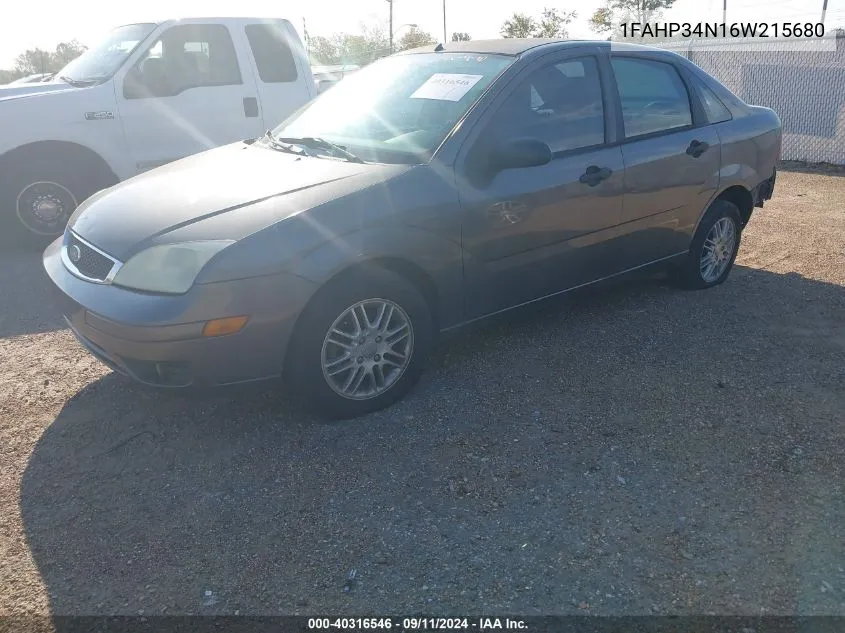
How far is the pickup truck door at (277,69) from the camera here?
7.71 meters

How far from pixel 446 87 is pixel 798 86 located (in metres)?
10.0

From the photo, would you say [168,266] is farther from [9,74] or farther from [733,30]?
[9,74]

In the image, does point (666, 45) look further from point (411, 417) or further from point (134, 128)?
point (411, 417)

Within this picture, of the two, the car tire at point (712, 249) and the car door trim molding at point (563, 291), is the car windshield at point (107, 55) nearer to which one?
the car door trim molding at point (563, 291)

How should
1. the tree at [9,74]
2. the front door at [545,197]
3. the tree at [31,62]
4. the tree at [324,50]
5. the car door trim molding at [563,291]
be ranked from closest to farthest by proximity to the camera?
the front door at [545,197]
the car door trim molding at [563,291]
the tree at [31,62]
the tree at [9,74]
the tree at [324,50]

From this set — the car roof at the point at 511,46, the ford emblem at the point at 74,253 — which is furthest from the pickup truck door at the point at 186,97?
the ford emblem at the point at 74,253

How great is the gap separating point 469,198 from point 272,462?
1602mm

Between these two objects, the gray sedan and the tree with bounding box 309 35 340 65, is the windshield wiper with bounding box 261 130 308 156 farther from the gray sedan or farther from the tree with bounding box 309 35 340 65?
the tree with bounding box 309 35 340 65

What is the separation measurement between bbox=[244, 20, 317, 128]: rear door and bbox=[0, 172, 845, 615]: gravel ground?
3730 mm

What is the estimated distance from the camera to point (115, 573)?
274 centimetres

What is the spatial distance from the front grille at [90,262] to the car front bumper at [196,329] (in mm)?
107

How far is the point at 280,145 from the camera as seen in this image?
4520mm

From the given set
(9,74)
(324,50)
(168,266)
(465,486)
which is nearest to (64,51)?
(9,74)

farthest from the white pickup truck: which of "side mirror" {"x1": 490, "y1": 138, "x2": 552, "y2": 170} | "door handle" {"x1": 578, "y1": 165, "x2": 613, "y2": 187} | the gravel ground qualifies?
"side mirror" {"x1": 490, "y1": 138, "x2": 552, "y2": 170}
